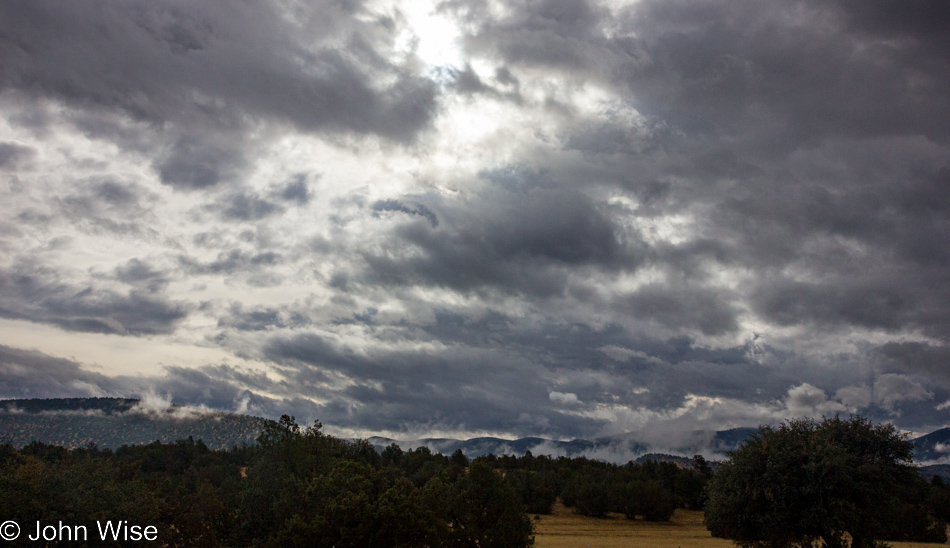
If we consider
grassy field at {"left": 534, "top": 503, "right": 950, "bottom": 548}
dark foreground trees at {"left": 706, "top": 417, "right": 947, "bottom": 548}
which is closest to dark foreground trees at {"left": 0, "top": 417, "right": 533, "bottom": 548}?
dark foreground trees at {"left": 706, "top": 417, "right": 947, "bottom": 548}

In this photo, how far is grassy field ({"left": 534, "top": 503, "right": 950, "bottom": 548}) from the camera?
67875mm

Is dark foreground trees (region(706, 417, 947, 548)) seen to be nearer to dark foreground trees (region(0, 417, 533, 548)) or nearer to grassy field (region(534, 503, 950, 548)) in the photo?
dark foreground trees (region(0, 417, 533, 548))

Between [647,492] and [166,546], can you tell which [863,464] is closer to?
[166,546]

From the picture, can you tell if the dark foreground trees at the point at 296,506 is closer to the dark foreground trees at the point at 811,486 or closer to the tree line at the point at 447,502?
the tree line at the point at 447,502

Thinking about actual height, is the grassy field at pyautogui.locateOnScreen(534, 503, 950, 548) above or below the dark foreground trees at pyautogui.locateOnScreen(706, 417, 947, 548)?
below

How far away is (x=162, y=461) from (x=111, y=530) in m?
117

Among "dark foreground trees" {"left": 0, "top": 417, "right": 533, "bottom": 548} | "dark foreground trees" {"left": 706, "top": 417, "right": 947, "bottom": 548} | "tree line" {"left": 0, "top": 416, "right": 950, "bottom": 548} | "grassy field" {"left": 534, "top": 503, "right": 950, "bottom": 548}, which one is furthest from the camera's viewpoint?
"grassy field" {"left": 534, "top": 503, "right": 950, "bottom": 548}

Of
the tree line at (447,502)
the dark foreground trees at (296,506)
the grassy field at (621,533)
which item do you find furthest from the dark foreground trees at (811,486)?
the grassy field at (621,533)

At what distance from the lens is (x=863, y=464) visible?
37875 millimetres

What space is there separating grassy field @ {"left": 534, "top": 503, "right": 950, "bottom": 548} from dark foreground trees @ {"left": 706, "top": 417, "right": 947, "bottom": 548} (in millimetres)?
29013

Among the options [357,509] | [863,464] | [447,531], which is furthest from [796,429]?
[357,509]

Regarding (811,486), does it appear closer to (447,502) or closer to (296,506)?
(447,502)

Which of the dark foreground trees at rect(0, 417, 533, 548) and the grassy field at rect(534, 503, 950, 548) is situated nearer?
the dark foreground trees at rect(0, 417, 533, 548)

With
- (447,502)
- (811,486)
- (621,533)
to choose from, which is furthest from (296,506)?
(621,533)
